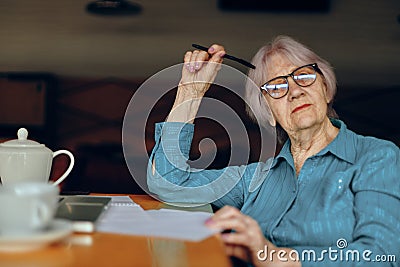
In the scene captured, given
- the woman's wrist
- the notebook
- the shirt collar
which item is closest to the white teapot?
the notebook

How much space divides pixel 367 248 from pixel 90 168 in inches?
56.9

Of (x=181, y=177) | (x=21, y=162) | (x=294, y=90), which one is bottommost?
(x=181, y=177)

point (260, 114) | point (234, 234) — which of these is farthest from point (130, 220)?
point (260, 114)

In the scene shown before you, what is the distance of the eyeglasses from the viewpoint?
4.57 feet

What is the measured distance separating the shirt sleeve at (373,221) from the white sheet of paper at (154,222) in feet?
0.93

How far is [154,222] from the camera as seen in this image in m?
0.91

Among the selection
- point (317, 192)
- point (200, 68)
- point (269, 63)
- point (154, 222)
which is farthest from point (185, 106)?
point (154, 222)

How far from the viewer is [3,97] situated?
2146 mm

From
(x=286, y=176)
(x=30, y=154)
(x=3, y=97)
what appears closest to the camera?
(x=30, y=154)

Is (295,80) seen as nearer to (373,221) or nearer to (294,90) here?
(294,90)

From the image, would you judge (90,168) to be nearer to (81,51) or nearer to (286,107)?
(81,51)

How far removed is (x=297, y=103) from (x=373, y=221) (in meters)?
0.42

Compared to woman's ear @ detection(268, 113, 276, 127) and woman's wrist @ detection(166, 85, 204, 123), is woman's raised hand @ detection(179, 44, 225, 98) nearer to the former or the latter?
woman's wrist @ detection(166, 85, 204, 123)

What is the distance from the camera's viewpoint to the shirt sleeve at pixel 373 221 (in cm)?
102
